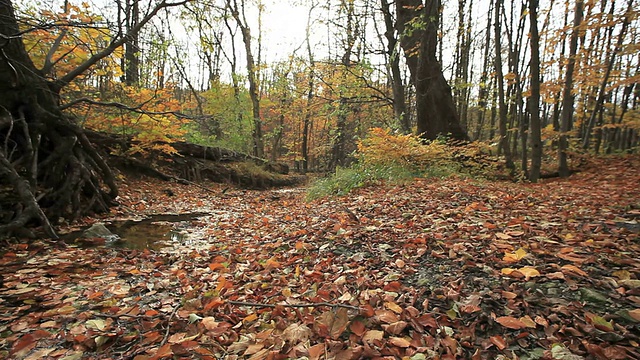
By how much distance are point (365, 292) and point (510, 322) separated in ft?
2.74

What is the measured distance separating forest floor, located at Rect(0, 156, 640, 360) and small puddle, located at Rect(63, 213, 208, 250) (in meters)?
0.33

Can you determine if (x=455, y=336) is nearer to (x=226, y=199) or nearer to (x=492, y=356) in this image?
(x=492, y=356)

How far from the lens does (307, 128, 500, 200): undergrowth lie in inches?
271

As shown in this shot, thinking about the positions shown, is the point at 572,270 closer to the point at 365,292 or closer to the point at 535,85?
the point at 365,292

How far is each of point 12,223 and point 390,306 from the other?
4.51m

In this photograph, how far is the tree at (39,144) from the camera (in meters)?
4.13

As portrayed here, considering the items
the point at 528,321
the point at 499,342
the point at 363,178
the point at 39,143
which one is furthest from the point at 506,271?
the point at 39,143

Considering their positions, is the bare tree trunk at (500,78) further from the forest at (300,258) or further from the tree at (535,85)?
the tree at (535,85)

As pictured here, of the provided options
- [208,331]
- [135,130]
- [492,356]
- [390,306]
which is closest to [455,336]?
[492,356]

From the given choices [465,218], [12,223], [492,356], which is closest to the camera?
[492,356]

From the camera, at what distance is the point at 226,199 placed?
9180mm

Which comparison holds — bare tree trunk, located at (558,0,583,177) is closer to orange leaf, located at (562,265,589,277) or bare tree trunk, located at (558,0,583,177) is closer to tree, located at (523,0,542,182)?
tree, located at (523,0,542,182)

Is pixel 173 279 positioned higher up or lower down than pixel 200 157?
lower down

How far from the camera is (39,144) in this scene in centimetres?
485
